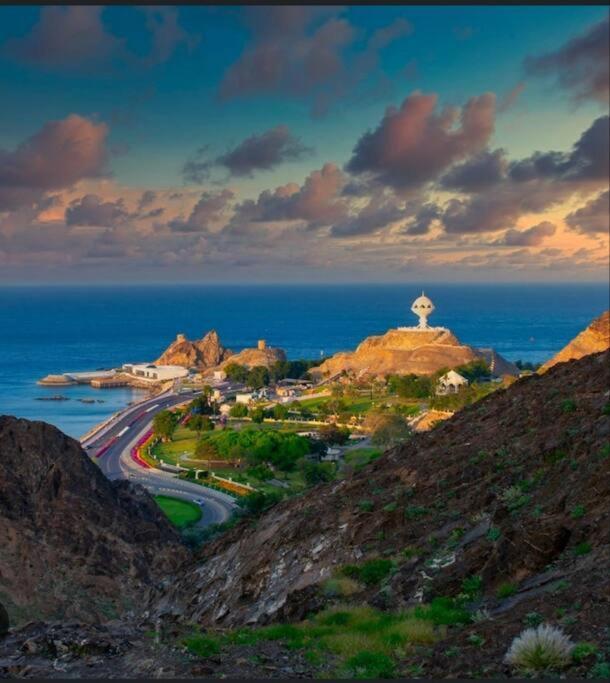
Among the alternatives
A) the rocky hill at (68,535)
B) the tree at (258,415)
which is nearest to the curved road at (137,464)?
the tree at (258,415)

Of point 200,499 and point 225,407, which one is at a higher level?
point 225,407

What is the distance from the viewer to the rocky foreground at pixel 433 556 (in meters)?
11.5

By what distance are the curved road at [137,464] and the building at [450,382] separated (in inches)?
1538

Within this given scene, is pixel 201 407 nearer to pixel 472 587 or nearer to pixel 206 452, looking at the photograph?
pixel 206 452

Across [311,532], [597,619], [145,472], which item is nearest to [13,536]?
[311,532]

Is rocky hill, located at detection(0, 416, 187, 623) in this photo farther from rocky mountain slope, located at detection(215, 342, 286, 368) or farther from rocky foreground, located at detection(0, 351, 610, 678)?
rocky mountain slope, located at detection(215, 342, 286, 368)

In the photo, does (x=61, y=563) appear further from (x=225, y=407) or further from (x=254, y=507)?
(x=225, y=407)

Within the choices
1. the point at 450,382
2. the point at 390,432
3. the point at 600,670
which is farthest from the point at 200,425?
the point at 600,670

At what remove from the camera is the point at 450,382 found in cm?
11212

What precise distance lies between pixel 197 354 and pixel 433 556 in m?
157

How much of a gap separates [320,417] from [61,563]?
67853 mm

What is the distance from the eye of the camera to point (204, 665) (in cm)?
1153

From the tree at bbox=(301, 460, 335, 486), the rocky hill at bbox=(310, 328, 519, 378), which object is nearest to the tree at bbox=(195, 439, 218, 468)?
the tree at bbox=(301, 460, 335, 486)

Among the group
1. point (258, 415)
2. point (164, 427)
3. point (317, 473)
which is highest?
point (258, 415)
